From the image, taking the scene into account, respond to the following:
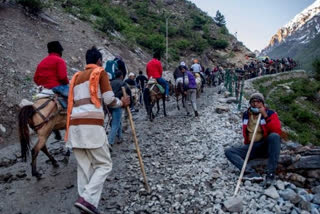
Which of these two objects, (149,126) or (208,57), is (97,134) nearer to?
(149,126)

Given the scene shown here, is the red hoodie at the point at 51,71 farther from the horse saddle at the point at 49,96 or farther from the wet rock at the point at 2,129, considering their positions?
the wet rock at the point at 2,129

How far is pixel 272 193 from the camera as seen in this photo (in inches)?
154

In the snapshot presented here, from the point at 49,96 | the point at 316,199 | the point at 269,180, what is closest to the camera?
the point at 316,199

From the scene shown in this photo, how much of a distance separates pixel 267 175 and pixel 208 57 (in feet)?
121

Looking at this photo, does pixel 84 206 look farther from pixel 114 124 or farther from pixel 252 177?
pixel 114 124

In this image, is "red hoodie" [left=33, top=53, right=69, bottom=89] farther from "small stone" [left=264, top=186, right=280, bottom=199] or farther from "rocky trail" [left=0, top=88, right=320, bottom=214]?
"small stone" [left=264, top=186, right=280, bottom=199]

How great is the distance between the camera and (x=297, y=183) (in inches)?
169

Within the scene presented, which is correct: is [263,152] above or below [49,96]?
below

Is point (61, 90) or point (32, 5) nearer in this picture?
point (61, 90)

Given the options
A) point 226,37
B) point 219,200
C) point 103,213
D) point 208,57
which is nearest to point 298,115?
point 219,200

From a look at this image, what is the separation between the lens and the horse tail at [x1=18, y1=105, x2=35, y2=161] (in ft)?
15.5

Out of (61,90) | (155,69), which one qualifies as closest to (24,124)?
(61,90)

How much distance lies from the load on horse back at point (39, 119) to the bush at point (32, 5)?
12551 millimetres

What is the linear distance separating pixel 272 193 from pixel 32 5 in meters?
16.4
